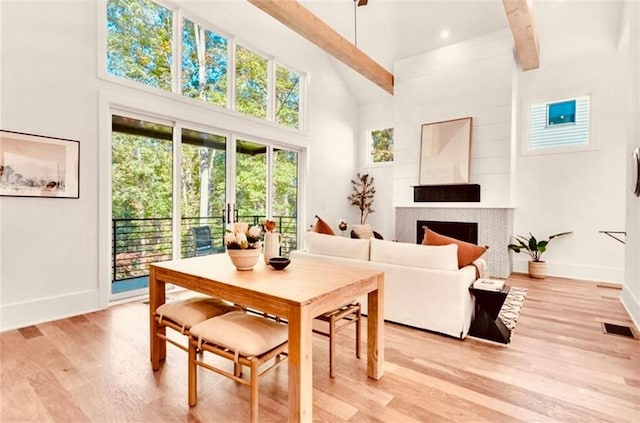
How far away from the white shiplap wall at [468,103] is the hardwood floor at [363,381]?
2837 mm

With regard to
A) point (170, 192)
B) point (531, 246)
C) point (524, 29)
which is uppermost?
point (524, 29)

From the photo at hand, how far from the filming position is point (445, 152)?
548 centimetres

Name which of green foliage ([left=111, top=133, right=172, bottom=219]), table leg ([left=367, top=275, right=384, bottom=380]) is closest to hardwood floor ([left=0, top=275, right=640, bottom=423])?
table leg ([left=367, top=275, right=384, bottom=380])

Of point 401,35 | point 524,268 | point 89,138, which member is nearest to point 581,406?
point 524,268

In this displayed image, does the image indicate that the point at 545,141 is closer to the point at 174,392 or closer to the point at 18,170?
the point at 174,392

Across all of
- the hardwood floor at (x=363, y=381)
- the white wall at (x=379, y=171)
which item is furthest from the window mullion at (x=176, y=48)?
the white wall at (x=379, y=171)

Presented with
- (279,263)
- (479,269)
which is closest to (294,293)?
(279,263)

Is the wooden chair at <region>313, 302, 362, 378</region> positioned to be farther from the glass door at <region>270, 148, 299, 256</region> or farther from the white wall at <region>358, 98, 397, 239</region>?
the white wall at <region>358, 98, 397, 239</region>

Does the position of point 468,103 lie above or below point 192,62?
below

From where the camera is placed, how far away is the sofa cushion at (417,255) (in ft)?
8.77

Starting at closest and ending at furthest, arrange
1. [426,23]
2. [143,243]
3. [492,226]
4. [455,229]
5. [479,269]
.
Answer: [479,269]
[143,243]
[492,226]
[426,23]
[455,229]

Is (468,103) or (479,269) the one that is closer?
(479,269)

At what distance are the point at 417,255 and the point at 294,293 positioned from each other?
62.1 inches

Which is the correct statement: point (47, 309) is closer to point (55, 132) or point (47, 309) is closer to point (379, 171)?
point (55, 132)
